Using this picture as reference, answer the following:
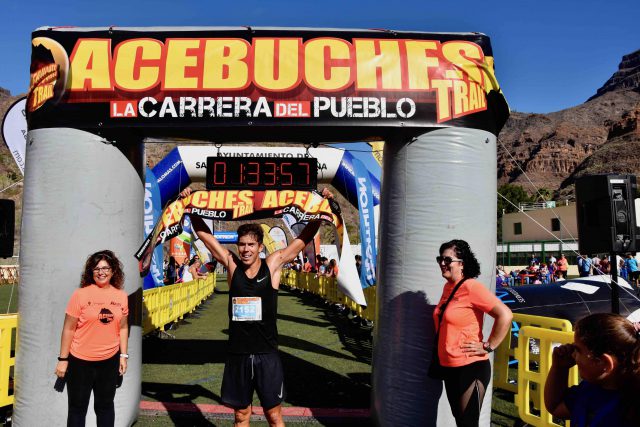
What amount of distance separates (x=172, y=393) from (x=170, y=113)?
3.43 meters

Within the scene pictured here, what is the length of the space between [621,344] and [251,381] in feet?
8.84

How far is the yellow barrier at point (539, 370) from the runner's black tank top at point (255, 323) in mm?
2285

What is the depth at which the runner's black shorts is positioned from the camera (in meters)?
3.94

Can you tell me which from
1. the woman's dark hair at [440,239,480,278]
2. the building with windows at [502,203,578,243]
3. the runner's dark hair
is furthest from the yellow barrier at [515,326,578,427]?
the building with windows at [502,203,578,243]

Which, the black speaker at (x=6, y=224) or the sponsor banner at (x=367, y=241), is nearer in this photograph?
the black speaker at (x=6, y=224)

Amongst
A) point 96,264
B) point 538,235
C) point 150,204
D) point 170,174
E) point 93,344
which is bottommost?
point 93,344

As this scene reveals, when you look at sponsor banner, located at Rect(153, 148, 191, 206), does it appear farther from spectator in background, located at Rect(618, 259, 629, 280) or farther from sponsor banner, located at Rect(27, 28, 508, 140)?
spectator in background, located at Rect(618, 259, 629, 280)

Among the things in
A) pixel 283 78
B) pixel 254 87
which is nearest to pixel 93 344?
pixel 254 87

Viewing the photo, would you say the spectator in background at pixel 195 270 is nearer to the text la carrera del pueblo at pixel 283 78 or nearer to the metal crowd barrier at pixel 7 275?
the text la carrera del pueblo at pixel 283 78

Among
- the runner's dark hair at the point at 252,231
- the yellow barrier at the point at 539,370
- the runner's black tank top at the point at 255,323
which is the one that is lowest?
the yellow barrier at the point at 539,370

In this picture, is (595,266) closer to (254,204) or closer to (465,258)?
(254,204)

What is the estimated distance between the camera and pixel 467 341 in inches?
145

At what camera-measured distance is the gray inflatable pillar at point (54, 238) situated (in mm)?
4629

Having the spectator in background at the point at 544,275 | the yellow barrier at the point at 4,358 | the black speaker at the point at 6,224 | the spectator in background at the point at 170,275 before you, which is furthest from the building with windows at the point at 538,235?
the yellow barrier at the point at 4,358
